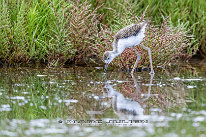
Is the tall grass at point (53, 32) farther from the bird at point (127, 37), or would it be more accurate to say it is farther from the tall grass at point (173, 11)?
the tall grass at point (173, 11)

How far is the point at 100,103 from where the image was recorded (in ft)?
19.5

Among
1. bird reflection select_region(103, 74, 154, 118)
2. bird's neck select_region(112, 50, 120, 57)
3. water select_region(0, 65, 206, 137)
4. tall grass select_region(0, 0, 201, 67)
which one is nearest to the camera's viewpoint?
water select_region(0, 65, 206, 137)

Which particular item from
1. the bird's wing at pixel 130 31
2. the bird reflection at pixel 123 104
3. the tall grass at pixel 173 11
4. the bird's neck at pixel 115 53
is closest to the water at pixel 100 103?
the bird reflection at pixel 123 104

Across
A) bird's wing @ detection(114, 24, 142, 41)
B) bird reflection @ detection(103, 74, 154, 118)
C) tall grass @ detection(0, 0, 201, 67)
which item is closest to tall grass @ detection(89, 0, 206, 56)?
tall grass @ detection(0, 0, 201, 67)

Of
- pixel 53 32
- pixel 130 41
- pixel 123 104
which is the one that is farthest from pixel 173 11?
pixel 123 104

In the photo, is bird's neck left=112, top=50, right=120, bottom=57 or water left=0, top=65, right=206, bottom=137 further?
→ bird's neck left=112, top=50, right=120, bottom=57

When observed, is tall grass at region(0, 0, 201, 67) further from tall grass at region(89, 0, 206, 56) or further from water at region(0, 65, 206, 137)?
tall grass at region(89, 0, 206, 56)

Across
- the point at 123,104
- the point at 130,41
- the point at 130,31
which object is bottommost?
the point at 123,104

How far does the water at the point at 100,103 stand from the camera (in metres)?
4.79

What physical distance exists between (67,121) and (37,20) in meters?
4.26

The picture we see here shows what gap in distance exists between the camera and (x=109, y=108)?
5668 mm

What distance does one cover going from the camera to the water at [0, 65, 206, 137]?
4.79 m

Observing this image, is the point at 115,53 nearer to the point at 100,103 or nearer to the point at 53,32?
the point at 53,32

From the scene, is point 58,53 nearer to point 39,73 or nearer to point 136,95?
point 39,73
